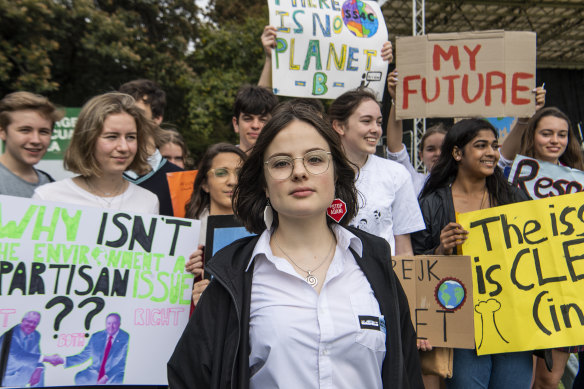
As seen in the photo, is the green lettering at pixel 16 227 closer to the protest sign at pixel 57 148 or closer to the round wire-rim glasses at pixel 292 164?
the round wire-rim glasses at pixel 292 164

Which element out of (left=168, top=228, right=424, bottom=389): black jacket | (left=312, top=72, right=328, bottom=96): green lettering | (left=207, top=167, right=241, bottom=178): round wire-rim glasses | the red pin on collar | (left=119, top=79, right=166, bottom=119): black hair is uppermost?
(left=312, top=72, right=328, bottom=96): green lettering

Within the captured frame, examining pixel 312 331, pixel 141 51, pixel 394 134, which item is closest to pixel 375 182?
pixel 394 134

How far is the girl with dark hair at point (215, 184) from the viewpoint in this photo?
10.1ft

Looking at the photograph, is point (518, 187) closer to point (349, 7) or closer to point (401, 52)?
point (401, 52)

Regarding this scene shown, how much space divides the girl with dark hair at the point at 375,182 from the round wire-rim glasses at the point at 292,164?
962 millimetres

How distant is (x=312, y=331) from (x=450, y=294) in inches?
50.7

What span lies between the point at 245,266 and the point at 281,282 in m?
0.14

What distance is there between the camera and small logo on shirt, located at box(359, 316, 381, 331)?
1.72 metres

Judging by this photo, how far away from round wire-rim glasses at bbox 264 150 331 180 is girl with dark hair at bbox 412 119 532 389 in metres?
1.30

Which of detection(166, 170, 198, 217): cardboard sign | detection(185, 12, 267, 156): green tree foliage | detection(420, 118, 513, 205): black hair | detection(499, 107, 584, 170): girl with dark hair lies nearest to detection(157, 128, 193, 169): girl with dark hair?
detection(166, 170, 198, 217): cardboard sign

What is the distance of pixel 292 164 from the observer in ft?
5.96

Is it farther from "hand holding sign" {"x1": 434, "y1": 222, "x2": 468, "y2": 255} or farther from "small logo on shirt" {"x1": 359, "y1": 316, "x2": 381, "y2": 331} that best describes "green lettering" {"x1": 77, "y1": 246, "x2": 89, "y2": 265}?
"hand holding sign" {"x1": 434, "y1": 222, "x2": 468, "y2": 255}

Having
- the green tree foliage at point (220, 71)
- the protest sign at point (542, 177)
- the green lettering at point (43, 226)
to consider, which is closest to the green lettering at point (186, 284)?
the green lettering at point (43, 226)

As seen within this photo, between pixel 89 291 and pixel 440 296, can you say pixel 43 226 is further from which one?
pixel 440 296
